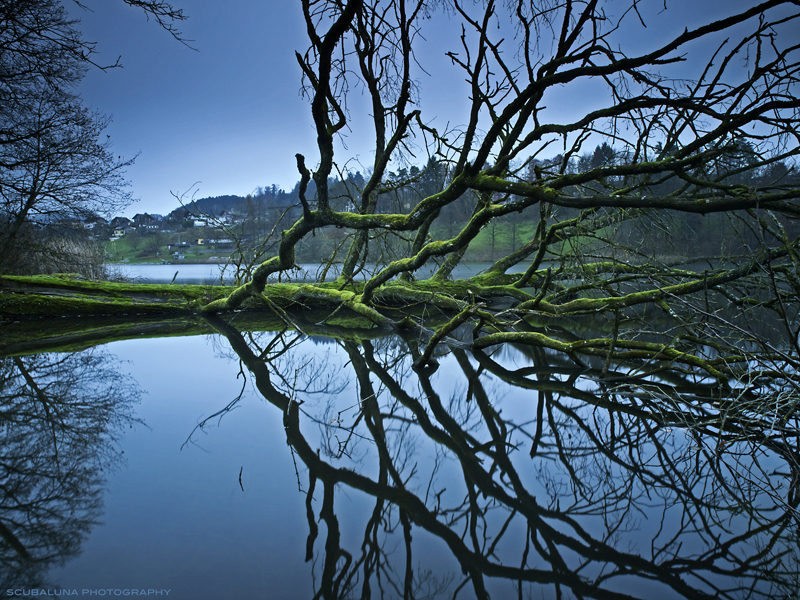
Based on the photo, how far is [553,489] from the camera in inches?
81.1

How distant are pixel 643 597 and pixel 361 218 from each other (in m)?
3.92

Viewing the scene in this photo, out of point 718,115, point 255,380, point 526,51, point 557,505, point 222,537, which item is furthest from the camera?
point 526,51

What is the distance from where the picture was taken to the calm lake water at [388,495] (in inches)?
58.4

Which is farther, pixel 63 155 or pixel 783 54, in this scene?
pixel 63 155

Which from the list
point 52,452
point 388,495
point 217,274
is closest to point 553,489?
point 388,495

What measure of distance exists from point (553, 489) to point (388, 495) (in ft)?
2.69

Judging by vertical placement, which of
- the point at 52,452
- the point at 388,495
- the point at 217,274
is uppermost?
the point at 217,274

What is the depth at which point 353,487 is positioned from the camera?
207 centimetres

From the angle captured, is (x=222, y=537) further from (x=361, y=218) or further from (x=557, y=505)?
(x=361, y=218)

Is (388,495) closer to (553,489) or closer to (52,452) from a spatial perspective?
(553,489)

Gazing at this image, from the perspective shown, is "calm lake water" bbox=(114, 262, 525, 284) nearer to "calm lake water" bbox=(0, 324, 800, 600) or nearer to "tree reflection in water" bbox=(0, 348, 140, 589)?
"tree reflection in water" bbox=(0, 348, 140, 589)

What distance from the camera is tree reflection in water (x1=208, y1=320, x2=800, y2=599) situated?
1479mm

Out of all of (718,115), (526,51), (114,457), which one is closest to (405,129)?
(526,51)

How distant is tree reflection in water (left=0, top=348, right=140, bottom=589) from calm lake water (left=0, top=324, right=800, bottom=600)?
0.01 metres
